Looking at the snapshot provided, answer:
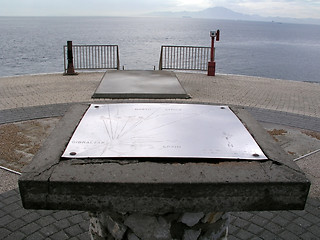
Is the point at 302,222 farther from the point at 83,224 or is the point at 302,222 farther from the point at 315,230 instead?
the point at 83,224

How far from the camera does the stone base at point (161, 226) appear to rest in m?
3.09

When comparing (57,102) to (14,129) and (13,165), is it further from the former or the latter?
(13,165)

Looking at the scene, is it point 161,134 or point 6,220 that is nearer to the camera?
point 161,134

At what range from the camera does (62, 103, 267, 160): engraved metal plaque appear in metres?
3.09

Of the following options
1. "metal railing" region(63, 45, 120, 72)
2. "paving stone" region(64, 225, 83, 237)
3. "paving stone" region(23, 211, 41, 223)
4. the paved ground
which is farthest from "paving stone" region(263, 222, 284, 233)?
"metal railing" region(63, 45, 120, 72)

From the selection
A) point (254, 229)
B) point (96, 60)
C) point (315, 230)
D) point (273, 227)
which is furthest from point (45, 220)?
point (96, 60)

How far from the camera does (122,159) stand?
302cm

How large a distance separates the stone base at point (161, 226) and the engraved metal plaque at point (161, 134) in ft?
1.84

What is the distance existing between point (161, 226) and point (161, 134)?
0.87 m

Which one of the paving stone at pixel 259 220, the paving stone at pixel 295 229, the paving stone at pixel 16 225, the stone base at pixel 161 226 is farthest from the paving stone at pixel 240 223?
the paving stone at pixel 16 225

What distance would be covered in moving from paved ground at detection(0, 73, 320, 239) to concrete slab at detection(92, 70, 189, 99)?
1.95 ft

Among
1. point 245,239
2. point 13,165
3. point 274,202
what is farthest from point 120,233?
point 13,165

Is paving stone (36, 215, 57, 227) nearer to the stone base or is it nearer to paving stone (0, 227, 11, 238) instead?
paving stone (0, 227, 11, 238)

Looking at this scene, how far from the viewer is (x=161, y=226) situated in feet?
10.2
